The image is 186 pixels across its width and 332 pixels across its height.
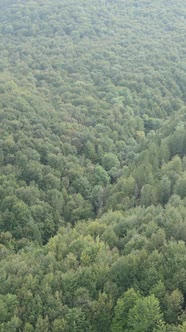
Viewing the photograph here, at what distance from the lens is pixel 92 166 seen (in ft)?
286

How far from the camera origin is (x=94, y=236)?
5619 centimetres

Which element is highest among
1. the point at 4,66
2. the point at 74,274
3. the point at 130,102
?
the point at 74,274

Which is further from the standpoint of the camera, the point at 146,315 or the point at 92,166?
the point at 92,166

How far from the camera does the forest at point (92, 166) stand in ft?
137

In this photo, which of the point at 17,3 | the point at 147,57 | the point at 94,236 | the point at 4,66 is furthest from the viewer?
the point at 17,3

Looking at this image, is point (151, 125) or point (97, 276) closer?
point (97, 276)

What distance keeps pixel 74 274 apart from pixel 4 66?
300 feet

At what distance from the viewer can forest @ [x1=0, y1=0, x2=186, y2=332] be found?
137 feet

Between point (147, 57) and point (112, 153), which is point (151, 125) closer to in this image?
point (112, 153)

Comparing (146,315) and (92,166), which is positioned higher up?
(146,315)

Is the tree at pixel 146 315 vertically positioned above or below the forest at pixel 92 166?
above

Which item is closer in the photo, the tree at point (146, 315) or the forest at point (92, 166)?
the tree at point (146, 315)

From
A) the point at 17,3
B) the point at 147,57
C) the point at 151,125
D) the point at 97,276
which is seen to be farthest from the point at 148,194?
the point at 17,3

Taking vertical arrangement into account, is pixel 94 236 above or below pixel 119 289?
below
